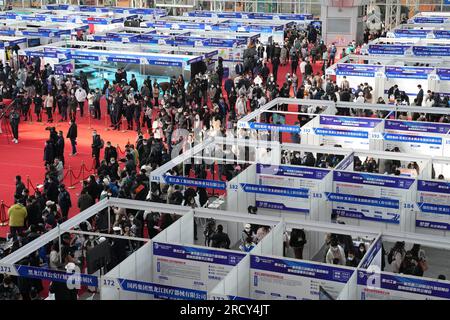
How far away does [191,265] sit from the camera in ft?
41.1

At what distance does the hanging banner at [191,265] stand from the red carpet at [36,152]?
589cm

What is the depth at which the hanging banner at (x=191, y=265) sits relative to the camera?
1226 cm

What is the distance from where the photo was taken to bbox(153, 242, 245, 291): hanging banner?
1226cm

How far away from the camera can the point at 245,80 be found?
28.0 meters

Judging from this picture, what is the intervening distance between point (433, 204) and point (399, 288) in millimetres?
4678

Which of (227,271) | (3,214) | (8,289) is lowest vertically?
(3,214)

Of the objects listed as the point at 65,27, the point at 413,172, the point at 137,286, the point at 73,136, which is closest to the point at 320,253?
the point at 413,172

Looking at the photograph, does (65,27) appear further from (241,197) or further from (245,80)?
(241,197)

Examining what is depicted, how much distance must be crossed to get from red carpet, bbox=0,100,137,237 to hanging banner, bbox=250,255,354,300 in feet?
23.5

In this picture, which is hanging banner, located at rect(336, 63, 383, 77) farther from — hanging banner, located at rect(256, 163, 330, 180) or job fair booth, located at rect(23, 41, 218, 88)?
hanging banner, located at rect(256, 163, 330, 180)

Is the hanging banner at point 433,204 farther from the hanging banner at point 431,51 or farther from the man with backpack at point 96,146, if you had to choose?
the hanging banner at point 431,51

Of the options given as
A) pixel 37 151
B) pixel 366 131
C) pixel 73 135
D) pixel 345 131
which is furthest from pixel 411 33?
pixel 37 151

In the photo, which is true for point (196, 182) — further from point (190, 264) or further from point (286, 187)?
point (190, 264)

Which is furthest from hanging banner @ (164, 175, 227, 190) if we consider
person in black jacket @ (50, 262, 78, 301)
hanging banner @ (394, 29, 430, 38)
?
hanging banner @ (394, 29, 430, 38)
